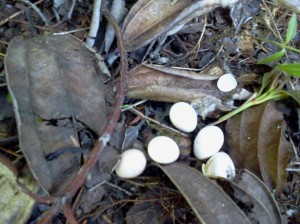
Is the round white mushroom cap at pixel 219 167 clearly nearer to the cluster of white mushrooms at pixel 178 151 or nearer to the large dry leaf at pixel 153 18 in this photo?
the cluster of white mushrooms at pixel 178 151

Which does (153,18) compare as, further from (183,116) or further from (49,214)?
(49,214)

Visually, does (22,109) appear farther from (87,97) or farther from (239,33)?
(239,33)

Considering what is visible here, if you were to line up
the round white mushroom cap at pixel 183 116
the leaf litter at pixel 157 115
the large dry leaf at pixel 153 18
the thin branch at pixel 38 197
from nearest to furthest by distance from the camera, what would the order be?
1. the thin branch at pixel 38 197
2. the leaf litter at pixel 157 115
3. the round white mushroom cap at pixel 183 116
4. the large dry leaf at pixel 153 18

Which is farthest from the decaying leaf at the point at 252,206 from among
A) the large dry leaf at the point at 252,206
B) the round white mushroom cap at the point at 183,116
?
the round white mushroom cap at the point at 183,116

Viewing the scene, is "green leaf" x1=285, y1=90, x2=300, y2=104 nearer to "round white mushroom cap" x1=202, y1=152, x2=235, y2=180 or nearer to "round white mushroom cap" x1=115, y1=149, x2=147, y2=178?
"round white mushroom cap" x1=202, y1=152, x2=235, y2=180

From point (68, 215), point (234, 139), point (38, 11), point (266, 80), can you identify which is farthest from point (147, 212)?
point (38, 11)

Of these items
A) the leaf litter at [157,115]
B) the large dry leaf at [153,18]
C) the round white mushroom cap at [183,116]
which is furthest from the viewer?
the large dry leaf at [153,18]
